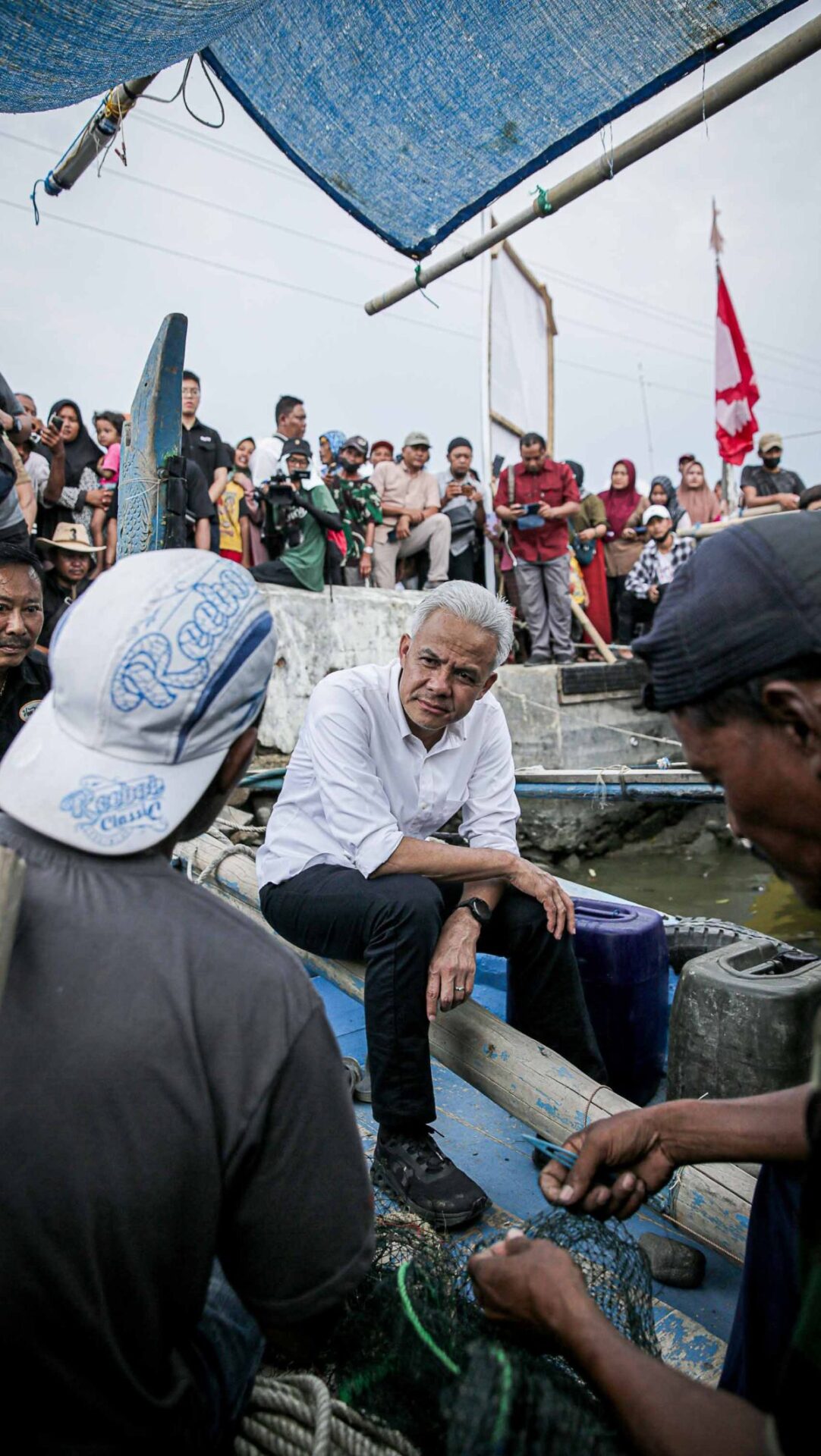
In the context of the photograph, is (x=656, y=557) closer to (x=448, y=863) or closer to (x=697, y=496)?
(x=697, y=496)

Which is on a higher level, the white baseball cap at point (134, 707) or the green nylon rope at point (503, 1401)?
the white baseball cap at point (134, 707)

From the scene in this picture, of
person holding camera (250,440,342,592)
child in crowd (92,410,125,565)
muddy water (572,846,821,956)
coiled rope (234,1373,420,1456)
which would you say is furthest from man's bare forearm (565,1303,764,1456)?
person holding camera (250,440,342,592)

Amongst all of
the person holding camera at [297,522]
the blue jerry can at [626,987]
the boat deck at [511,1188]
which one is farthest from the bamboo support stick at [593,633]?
the blue jerry can at [626,987]

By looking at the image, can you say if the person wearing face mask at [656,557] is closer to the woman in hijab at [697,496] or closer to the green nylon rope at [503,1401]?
the woman in hijab at [697,496]

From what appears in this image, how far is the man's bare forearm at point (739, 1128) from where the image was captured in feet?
4.43

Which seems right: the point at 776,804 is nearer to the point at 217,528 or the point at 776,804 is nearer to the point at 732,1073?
the point at 732,1073

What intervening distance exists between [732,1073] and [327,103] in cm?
350

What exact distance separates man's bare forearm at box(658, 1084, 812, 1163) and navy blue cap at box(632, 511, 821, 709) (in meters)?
0.75

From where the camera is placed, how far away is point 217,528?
7.39 metres

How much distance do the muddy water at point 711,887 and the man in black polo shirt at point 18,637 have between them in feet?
17.5

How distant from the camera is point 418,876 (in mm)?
2473

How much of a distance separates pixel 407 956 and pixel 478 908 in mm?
317

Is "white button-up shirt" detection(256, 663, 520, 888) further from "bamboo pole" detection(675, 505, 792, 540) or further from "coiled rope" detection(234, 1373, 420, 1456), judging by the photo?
"bamboo pole" detection(675, 505, 792, 540)

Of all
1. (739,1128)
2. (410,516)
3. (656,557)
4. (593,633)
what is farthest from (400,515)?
(739,1128)
